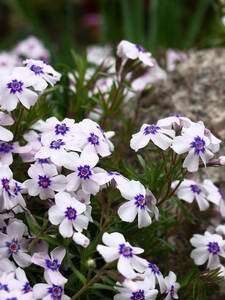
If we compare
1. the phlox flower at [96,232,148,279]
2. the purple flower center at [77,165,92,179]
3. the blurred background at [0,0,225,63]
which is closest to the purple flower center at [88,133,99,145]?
the purple flower center at [77,165,92,179]

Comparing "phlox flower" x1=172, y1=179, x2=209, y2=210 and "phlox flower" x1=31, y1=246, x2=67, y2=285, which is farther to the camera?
"phlox flower" x1=172, y1=179, x2=209, y2=210

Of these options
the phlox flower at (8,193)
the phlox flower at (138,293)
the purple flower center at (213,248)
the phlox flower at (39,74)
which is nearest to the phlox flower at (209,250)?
the purple flower center at (213,248)

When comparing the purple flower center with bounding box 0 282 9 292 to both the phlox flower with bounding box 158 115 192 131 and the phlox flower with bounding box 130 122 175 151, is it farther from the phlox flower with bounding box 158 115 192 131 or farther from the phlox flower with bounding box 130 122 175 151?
the phlox flower with bounding box 158 115 192 131

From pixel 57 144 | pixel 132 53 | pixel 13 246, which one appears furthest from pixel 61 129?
pixel 132 53

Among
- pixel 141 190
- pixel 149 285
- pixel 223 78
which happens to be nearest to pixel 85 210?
pixel 141 190

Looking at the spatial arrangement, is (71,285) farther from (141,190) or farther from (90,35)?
(90,35)

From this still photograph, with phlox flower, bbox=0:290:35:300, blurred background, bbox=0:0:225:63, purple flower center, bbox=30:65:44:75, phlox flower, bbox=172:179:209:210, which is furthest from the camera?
blurred background, bbox=0:0:225:63
